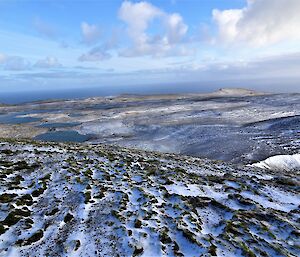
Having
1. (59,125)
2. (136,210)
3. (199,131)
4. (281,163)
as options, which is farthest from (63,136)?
(136,210)

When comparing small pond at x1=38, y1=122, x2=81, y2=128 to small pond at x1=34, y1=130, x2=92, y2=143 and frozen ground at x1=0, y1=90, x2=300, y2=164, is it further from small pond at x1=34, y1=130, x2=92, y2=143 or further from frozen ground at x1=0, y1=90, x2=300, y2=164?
small pond at x1=34, y1=130, x2=92, y2=143

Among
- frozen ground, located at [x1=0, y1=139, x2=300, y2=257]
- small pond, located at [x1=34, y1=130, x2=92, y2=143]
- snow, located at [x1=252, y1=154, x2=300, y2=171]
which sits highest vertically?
frozen ground, located at [x1=0, y1=139, x2=300, y2=257]

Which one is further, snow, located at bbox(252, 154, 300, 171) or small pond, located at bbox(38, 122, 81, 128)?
small pond, located at bbox(38, 122, 81, 128)

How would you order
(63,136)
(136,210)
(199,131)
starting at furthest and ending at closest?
(63,136) < (199,131) < (136,210)

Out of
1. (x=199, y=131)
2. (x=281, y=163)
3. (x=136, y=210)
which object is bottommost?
(x=281, y=163)

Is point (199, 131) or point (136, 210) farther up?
point (136, 210)

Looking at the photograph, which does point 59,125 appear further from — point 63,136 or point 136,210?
point 136,210

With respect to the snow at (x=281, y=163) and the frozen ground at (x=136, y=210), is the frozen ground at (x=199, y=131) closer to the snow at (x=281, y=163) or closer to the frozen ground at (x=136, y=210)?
the snow at (x=281, y=163)

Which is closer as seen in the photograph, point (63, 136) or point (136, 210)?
point (136, 210)

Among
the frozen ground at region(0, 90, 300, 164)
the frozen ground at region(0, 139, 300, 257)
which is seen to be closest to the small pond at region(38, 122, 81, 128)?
the frozen ground at region(0, 90, 300, 164)
